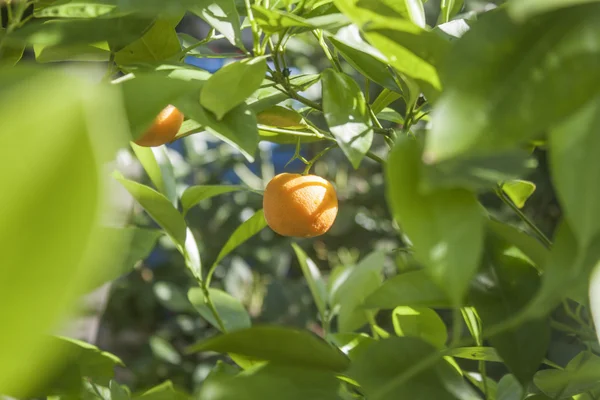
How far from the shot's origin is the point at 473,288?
0.22 m

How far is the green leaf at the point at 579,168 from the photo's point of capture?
0.43ft

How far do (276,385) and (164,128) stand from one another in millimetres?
139

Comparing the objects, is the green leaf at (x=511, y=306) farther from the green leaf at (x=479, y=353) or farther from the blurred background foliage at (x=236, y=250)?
the blurred background foliage at (x=236, y=250)

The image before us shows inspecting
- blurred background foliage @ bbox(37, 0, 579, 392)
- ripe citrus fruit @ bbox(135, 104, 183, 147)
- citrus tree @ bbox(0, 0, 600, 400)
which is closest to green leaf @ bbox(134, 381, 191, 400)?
citrus tree @ bbox(0, 0, 600, 400)

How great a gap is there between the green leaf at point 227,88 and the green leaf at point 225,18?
32 mm

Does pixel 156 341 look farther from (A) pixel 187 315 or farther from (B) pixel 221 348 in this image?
(B) pixel 221 348

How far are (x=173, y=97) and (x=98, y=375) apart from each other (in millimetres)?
182

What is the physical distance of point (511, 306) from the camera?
0.22 meters

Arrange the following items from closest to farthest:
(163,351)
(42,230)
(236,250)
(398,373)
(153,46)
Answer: (42,230) → (398,373) → (153,46) → (163,351) → (236,250)

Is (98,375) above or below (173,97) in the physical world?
below

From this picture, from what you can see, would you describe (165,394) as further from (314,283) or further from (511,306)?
(314,283)

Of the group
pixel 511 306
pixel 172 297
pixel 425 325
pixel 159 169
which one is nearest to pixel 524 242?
pixel 511 306

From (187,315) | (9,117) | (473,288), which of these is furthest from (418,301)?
(187,315)

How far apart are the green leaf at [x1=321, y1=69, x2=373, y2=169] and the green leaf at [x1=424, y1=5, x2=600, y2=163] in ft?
0.26
